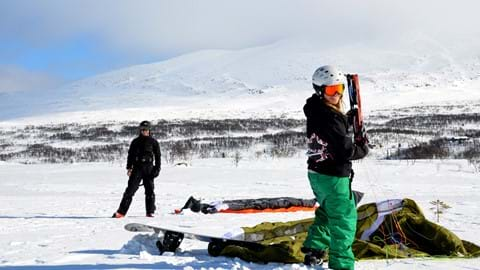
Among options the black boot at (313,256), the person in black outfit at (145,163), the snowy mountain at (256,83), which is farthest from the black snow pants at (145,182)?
the snowy mountain at (256,83)

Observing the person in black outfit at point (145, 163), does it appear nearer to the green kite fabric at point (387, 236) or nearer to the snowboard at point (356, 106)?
the green kite fabric at point (387, 236)

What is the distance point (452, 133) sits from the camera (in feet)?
102

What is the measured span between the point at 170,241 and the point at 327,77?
6.75ft

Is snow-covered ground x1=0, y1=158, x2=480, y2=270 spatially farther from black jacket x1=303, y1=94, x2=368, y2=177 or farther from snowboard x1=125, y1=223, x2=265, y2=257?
black jacket x1=303, y1=94, x2=368, y2=177

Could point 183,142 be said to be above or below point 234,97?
below

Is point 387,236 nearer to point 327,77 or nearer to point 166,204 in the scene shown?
point 327,77

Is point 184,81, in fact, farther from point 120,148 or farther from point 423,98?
point 120,148

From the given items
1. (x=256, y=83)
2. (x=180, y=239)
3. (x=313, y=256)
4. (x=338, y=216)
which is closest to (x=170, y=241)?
(x=180, y=239)

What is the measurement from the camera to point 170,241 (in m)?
4.84

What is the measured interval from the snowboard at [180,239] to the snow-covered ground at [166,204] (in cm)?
10

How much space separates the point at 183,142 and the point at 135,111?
41071 millimetres

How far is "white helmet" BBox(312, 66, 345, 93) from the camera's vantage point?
4.09 meters

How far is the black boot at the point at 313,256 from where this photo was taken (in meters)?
4.21

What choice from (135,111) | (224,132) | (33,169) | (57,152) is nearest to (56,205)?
(33,169)
